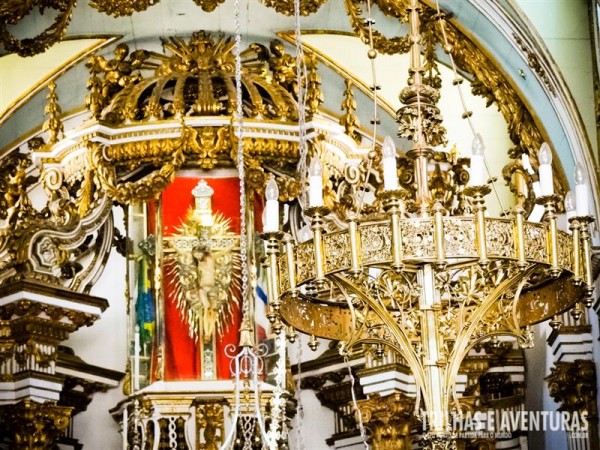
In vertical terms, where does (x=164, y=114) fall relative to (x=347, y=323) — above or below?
above

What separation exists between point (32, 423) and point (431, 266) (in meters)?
5.92

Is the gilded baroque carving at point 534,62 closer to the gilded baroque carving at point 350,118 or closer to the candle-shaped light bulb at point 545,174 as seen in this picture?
the gilded baroque carving at point 350,118

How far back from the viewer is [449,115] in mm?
15781

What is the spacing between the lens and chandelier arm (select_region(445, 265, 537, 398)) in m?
9.42

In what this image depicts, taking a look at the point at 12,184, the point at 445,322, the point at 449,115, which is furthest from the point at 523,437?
the point at 445,322

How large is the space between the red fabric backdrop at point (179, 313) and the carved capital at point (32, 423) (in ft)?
3.33

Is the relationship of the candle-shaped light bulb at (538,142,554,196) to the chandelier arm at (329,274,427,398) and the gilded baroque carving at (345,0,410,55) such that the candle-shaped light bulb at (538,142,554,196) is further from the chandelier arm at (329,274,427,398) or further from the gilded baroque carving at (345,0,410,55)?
the gilded baroque carving at (345,0,410,55)

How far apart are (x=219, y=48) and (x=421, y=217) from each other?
674 cm

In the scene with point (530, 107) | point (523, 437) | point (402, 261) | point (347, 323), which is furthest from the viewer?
point (523, 437)

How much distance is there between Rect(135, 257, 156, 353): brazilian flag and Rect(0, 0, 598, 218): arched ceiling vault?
85.2 inches

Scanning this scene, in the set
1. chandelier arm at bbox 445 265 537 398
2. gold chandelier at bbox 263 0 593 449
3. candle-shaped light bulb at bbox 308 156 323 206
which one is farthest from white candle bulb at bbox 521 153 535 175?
candle-shaped light bulb at bbox 308 156 323 206

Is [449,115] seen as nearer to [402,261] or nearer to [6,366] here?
[6,366]

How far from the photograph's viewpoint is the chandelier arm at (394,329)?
9.43 metres

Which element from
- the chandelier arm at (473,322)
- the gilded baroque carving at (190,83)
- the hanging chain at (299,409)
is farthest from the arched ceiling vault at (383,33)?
the chandelier arm at (473,322)
